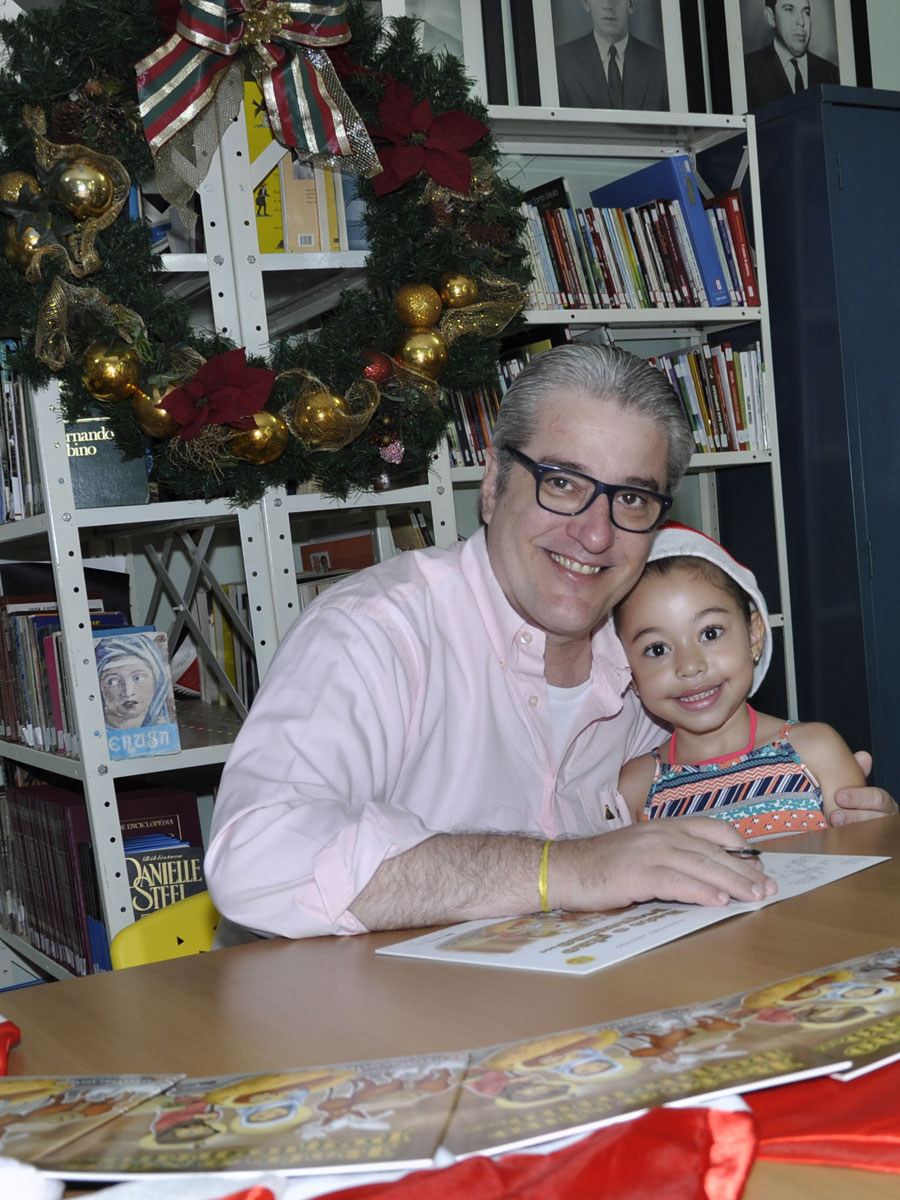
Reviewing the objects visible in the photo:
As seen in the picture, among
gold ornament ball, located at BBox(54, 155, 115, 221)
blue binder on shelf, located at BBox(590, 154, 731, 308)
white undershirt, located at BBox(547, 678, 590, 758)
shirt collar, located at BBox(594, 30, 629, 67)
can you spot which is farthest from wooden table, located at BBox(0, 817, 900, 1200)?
shirt collar, located at BBox(594, 30, 629, 67)

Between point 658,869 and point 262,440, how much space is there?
135cm

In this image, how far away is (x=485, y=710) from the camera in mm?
1687

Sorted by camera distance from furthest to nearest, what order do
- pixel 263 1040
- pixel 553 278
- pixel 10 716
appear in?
pixel 553 278 < pixel 10 716 < pixel 263 1040

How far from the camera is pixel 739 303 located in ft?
11.0

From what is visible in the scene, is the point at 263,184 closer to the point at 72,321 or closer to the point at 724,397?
the point at 72,321

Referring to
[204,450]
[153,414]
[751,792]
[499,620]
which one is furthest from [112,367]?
[751,792]

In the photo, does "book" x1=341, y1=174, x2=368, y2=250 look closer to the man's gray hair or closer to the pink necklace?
the man's gray hair

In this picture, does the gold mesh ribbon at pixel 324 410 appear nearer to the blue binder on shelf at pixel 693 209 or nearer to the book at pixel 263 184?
the book at pixel 263 184

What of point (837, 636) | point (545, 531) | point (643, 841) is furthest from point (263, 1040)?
point (837, 636)

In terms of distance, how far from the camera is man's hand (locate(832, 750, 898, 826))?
172cm

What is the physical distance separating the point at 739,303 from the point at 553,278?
56 centimetres

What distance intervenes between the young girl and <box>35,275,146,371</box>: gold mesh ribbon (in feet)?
3.28

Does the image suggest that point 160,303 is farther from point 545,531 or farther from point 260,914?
point 260,914

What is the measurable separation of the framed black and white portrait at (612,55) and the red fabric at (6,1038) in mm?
3185
